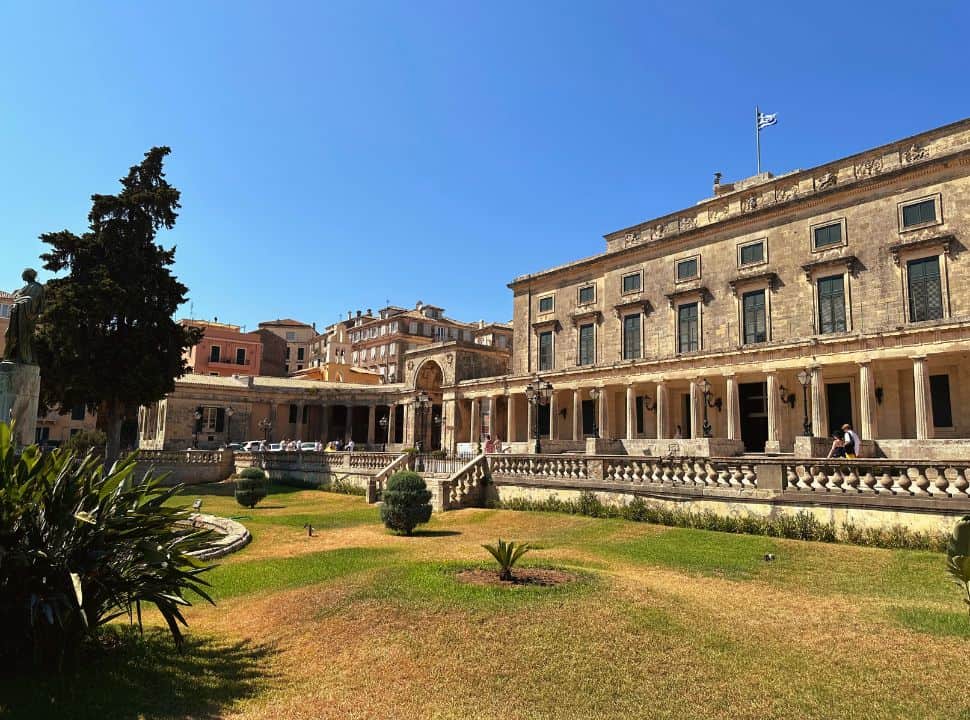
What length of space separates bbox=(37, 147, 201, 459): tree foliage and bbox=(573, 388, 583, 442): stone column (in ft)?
72.7

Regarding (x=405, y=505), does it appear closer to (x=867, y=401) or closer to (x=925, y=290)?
(x=867, y=401)

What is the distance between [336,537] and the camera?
1641cm

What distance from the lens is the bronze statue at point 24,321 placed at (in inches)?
458

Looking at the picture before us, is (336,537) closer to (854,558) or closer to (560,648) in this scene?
(560,648)

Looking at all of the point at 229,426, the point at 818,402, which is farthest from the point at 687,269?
the point at 229,426

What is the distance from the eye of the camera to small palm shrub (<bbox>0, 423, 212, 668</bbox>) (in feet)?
18.4

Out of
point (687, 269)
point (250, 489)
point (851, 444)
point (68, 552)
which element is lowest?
point (250, 489)

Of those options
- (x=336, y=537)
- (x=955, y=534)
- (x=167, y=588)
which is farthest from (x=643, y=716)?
(x=336, y=537)

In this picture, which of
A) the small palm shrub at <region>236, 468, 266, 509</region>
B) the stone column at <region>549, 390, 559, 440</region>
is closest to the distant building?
the stone column at <region>549, 390, 559, 440</region>

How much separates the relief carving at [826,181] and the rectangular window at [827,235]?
216 cm

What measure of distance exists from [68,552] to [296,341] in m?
93.5

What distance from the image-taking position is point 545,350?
1690 inches

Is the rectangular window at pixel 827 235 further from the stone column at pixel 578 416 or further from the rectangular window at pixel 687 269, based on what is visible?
the stone column at pixel 578 416

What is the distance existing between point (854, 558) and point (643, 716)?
25.4ft
